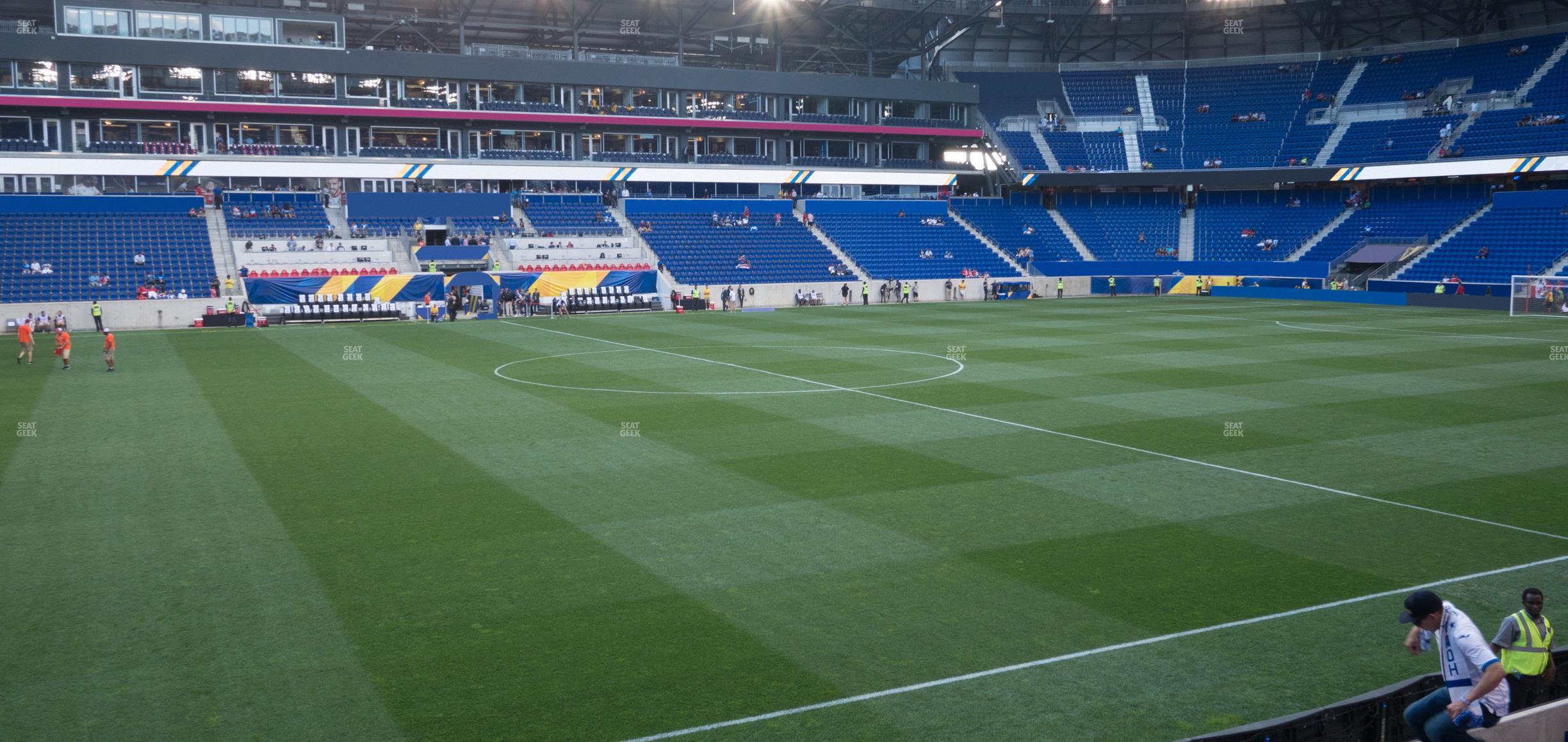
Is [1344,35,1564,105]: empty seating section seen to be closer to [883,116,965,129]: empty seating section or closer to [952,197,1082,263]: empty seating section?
[952,197,1082,263]: empty seating section

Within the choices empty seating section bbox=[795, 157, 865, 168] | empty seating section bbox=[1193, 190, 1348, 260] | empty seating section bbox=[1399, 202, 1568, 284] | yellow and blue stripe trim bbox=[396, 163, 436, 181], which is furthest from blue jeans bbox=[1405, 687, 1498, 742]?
empty seating section bbox=[795, 157, 865, 168]

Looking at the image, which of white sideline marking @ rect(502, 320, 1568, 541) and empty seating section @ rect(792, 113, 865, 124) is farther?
empty seating section @ rect(792, 113, 865, 124)

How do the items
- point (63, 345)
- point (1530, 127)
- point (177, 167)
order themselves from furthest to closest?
1. point (1530, 127)
2. point (177, 167)
3. point (63, 345)

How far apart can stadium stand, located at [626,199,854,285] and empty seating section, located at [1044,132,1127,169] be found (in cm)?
2124

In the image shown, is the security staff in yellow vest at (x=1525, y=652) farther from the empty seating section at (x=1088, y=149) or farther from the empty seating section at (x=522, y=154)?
the empty seating section at (x=1088, y=149)

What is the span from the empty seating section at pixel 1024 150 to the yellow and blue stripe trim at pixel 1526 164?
2832 centimetres

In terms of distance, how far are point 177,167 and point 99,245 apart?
917cm

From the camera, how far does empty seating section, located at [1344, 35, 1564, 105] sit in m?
68.8

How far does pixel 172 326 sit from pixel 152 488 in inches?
1422

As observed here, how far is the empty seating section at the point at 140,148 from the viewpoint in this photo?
2354 inches

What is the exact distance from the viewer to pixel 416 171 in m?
66.4

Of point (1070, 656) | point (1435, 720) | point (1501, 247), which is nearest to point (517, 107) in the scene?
point (1501, 247)

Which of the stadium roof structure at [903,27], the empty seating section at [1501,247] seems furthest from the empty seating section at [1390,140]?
the stadium roof structure at [903,27]

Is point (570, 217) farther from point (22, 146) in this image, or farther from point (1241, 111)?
point (1241, 111)
